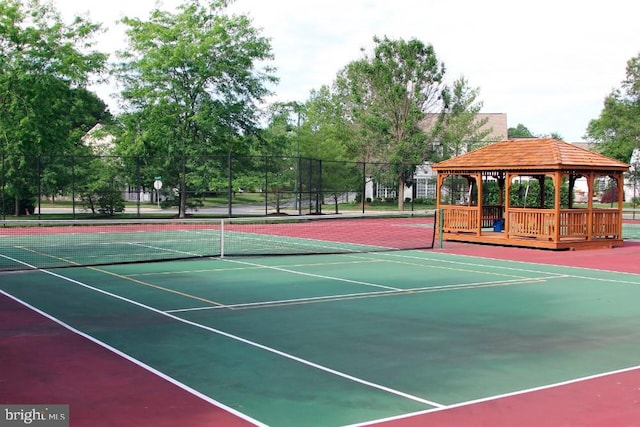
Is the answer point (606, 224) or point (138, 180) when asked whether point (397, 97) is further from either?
point (606, 224)

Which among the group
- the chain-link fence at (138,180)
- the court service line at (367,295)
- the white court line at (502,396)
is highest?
the chain-link fence at (138,180)

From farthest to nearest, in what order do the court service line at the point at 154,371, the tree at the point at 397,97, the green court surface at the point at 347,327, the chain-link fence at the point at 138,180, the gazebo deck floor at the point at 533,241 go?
the tree at the point at 397,97
the chain-link fence at the point at 138,180
the gazebo deck floor at the point at 533,241
the green court surface at the point at 347,327
the court service line at the point at 154,371

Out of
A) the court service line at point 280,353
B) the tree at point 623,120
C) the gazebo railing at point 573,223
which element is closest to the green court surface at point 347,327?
the court service line at point 280,353

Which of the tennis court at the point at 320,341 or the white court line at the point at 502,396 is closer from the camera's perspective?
the white court line at the point at 502,396

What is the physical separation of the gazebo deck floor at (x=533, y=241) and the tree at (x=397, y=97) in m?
24.9

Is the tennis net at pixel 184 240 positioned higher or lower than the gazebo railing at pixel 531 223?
lower

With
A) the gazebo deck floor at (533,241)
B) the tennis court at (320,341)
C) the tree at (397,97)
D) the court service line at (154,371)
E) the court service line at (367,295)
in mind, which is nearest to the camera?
the court service line at (154,371)

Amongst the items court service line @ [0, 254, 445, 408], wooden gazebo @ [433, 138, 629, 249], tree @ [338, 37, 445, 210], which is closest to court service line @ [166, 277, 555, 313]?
court service line @ [0, 254, 445, 408]

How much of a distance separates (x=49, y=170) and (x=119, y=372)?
3350 cm

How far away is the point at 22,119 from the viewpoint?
3944 centimetres

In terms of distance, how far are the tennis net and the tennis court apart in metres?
1.39

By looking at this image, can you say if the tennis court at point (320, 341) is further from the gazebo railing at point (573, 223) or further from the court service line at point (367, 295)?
the gazebo railing at point (573, 223)

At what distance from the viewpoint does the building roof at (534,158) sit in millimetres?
25234

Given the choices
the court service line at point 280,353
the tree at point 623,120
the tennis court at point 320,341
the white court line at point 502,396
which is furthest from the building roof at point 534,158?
the tree at point 623,120
